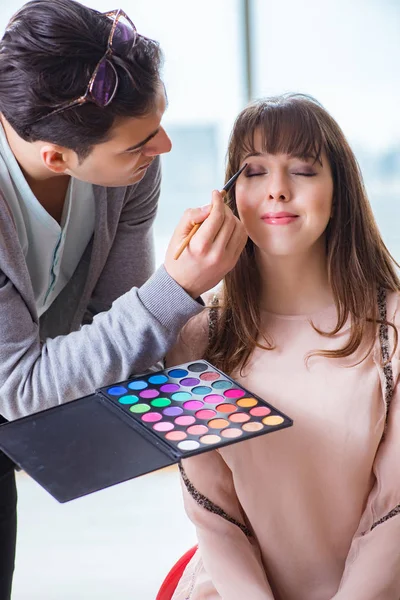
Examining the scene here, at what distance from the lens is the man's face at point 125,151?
39.8 inches

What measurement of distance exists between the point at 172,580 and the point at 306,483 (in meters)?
0.34

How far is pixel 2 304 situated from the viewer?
1045 mm

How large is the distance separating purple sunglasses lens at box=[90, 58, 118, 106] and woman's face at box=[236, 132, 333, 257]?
300 mm

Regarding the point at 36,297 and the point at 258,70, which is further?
the point at 258,70

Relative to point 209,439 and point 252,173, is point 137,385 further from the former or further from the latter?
point 252,173

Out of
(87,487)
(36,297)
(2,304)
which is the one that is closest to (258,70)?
(36,297)

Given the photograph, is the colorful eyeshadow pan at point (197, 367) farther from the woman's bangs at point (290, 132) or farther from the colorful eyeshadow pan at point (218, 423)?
the woman's bangs at point (290, 132)

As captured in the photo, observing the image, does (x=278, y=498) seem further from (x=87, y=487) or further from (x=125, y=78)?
(x=125, y=78)

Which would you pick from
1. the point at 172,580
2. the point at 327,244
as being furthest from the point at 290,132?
the point at 172,580

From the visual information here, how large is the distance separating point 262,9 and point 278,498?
5.83 ft

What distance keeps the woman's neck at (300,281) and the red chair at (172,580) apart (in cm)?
49

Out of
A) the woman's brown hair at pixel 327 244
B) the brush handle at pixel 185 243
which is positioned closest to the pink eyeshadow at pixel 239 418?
the brush handle at pixel 185 243

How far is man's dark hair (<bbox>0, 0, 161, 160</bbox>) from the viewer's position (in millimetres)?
946

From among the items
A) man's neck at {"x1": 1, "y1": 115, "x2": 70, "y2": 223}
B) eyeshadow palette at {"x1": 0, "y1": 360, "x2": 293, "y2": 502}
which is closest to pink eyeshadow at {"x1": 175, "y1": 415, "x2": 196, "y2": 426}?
eyeshadow palette at {"x1": 0, "y1": 360, "x2": 293, "y2": 502}
